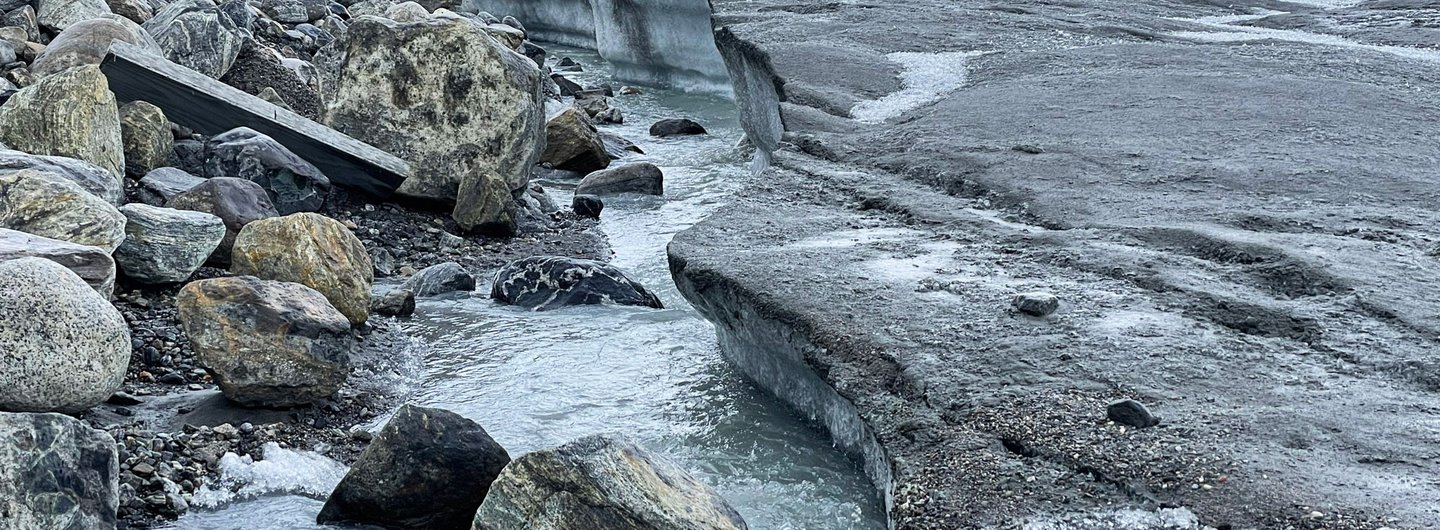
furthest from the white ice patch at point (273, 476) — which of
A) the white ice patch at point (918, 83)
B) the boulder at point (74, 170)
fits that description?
the white ice patch at point (918, 83)

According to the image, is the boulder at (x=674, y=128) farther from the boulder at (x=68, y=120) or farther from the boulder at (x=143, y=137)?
the boulder at (x=68, y=120)

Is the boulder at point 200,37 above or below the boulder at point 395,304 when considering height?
above

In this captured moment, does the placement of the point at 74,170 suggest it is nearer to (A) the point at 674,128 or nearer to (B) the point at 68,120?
(B) the point at 68,120

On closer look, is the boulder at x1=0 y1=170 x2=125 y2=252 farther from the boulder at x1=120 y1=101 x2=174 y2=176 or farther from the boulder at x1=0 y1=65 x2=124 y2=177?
the boulder at x1=120 y1=101 x2=174 y2=176

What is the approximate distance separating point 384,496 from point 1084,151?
281 centimetres

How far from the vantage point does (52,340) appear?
9.65ft

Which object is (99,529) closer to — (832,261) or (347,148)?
(832,261)

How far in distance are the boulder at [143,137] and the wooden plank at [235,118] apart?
240mm

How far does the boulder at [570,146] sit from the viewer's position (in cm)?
751

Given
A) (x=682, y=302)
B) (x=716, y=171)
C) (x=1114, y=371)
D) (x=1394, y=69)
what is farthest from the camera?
(x=716, y=171)

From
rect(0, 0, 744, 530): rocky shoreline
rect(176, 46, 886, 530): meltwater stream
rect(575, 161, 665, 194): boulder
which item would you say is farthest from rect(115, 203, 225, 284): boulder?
rect(575, 161, 665, 194): boulder

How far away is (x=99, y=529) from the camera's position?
8.33ft

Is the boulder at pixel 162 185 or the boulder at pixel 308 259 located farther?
the boulder at pixel 162 185

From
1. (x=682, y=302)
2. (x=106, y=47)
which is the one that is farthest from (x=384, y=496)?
(x=106, y=47)
